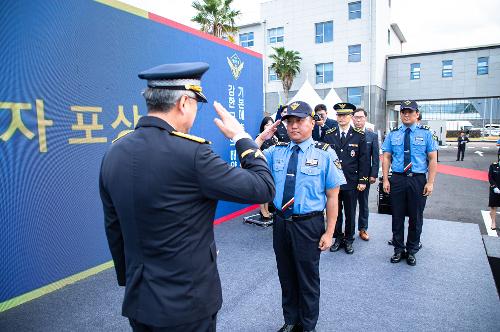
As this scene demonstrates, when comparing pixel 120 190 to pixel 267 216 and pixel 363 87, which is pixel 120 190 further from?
pixel 363 87

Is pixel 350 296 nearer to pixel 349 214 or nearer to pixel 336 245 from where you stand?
pixel 336 245

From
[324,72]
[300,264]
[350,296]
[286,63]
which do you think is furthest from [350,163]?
[286,63]

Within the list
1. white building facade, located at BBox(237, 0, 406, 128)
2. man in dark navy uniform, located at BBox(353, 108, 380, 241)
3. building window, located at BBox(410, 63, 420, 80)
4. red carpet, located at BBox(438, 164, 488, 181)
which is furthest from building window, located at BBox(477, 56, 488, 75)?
man in dark navy uniform, located at BBox(353, 108, 380, 241)

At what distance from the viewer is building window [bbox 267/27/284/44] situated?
2344 cm

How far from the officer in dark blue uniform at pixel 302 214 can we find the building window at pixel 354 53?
66.3ft

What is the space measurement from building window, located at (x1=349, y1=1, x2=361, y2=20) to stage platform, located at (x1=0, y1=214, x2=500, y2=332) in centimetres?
1949

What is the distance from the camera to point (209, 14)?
21.4 metres

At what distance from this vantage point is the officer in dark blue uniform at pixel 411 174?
12.5 ft

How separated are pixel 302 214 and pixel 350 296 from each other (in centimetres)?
124

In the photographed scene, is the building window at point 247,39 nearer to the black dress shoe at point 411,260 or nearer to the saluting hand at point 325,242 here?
the black dress shoe at point 411,260

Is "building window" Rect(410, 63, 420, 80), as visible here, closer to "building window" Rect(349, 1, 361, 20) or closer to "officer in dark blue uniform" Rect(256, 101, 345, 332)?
"building window" Rect(349, 1, 361, 20)

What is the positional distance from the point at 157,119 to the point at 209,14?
2240 cm

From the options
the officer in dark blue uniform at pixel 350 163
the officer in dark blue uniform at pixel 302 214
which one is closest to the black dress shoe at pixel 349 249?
the officer in dark blue uniform at pixel 350 163

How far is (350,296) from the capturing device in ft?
10.4
